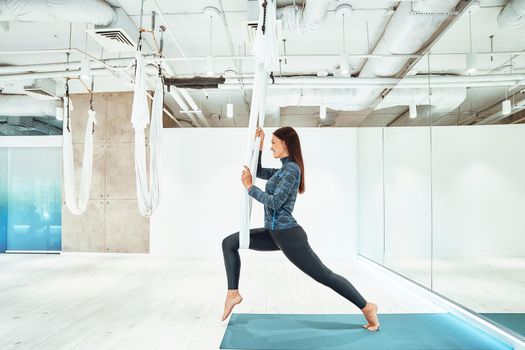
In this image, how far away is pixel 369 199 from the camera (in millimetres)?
6242

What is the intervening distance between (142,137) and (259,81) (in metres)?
1.49

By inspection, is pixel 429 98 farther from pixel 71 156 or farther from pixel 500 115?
pixel 71 156

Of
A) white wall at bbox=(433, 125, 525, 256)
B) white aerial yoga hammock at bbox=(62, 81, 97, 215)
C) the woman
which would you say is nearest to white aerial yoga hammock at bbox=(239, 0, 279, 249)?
the woman

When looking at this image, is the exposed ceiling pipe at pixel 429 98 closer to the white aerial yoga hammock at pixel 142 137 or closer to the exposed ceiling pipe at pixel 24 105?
the white aerial yoga hammock at pixel 142 137

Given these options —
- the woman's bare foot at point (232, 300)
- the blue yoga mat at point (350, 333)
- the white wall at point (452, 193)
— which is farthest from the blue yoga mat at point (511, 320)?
the woman's bare foot at point (232, 300)

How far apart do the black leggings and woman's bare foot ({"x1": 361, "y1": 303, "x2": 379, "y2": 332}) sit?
6cm

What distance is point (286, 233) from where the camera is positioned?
8.39 feet

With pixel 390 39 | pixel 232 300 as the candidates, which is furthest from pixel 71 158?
pixel 390 39

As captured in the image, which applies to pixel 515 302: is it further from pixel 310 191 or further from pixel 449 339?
pixel 310 191

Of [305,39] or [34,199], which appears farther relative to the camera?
[34,199]

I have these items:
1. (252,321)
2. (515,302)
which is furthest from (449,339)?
(252,321)

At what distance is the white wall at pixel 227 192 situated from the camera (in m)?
6.90

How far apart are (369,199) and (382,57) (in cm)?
239

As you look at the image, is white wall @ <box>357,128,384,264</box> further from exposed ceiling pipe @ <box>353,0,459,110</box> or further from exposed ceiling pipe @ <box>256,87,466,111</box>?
exposed ceiling pipe @ <box>353,0,459,110</box>
